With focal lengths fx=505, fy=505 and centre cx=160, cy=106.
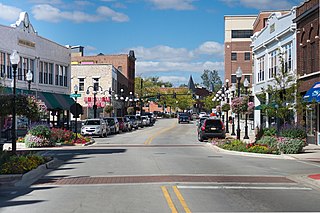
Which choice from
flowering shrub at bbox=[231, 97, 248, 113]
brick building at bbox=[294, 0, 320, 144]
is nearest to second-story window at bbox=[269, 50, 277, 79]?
flowering shrub at bbox=[231, 97, 248, 113]

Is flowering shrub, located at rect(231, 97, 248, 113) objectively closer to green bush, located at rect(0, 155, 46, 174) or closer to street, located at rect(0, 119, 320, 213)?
street, located at rect(0, 119, 320, 213)

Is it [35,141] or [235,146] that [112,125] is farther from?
[235,146]

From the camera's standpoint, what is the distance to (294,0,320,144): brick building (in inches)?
1222

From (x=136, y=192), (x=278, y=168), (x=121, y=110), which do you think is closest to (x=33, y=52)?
(x=278, y=168)

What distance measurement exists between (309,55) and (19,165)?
2226 centimetres

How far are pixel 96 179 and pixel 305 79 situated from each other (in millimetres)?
21124

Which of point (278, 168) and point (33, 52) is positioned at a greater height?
point (33, 52)

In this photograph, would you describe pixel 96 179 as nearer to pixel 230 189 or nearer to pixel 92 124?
pixel 230 189

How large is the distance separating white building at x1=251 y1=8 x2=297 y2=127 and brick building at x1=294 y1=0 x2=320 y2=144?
0.91 metres

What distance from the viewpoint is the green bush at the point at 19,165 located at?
51.0ft

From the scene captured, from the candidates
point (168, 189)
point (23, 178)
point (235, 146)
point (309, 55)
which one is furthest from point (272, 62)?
point (168, 189)

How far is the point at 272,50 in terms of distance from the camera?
4256 centimetres

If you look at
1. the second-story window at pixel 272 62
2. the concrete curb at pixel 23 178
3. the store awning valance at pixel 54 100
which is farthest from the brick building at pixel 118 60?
the concrete curb at pixel 23 178

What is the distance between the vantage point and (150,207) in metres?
10.6
